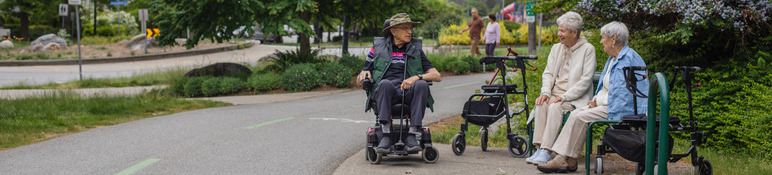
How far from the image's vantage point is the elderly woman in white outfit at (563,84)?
6422mm

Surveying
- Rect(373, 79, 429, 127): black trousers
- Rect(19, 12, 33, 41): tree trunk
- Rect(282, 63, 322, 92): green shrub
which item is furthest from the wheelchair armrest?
Rect(19, 12, 33, 41): tree trunk

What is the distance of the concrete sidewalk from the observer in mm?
6438

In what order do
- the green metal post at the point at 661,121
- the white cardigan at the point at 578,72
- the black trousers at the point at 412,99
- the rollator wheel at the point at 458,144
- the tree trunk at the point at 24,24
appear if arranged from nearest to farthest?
the green metal post at the point at 661,121
the white cardigan at the point at 578,72
the black trousers at the point at 412,99
the rollator wheel at the point at 458,144
the tree trunk at the point at 24,24

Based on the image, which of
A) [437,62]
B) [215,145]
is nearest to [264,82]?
[437,62]

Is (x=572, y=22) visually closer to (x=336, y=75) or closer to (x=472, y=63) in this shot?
(x=336, y=75)

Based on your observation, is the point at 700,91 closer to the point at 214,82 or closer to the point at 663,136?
the point at 663,136

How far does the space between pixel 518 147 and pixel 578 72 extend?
94 cm

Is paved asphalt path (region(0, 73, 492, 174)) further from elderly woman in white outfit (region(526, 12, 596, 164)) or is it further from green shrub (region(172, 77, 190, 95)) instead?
green shrub (region(172, 77, 190, 95))

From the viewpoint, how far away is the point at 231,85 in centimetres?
1655

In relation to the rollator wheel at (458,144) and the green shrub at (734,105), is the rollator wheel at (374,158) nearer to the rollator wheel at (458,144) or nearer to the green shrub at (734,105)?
the rollator wheel at (458,144)

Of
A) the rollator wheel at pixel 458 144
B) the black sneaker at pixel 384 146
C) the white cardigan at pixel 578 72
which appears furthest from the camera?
the rollator wheel at pixel 458 144

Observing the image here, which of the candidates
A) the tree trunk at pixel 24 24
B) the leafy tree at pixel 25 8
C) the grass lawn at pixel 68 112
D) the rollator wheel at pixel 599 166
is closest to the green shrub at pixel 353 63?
the grass lawn at pixel 68 112

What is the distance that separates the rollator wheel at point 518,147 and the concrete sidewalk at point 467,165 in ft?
0.19

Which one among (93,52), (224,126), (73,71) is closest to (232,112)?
(224,126)
